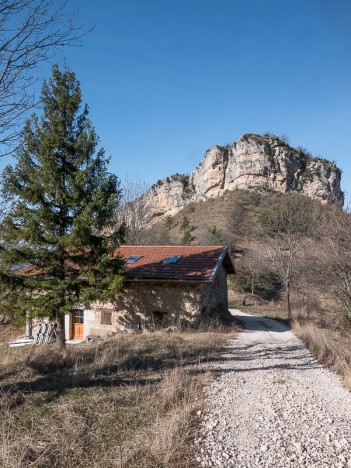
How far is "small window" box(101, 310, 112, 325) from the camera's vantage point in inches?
603

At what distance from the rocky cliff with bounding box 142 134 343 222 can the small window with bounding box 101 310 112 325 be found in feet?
119

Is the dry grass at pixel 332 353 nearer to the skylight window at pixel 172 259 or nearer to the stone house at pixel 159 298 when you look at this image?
the stone house at pixel 159 298

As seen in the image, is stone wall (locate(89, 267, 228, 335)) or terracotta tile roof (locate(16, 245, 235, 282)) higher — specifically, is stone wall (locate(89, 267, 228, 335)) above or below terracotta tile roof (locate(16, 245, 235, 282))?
below

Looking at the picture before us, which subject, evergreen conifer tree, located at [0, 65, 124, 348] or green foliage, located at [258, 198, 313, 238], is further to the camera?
green foliage, located at [258, 198, 313, 238]

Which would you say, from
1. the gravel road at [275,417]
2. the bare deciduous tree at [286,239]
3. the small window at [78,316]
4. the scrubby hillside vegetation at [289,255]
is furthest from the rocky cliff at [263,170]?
the gravel road at [275,417]

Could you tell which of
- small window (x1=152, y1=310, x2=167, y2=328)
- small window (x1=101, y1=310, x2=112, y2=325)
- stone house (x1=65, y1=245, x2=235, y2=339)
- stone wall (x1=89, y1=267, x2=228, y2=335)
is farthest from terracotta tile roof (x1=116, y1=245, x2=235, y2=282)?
small window (x1=101, y1=310, x2=112, y2=325)

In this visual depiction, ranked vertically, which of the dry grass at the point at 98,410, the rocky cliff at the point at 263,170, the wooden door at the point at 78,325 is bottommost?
the wooden door at the point at 78,325

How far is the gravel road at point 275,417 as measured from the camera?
12.8 ft

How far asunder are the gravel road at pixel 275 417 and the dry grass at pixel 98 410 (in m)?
0.40

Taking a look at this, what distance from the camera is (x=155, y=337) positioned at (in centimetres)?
1143

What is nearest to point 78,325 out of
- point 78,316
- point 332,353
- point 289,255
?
point 78,316

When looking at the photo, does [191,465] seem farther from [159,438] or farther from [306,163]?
[306,163]

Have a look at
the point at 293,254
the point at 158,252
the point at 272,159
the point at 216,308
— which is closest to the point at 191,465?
the point at 216,308

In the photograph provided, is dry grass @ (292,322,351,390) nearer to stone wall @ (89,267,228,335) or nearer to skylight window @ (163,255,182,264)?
stone wall @ (89,267,228,335)
